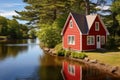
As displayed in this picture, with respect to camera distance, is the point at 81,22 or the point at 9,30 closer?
the point at 81,22

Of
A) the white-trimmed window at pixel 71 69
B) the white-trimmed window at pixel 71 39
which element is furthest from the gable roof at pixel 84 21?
the white-trimmed window at pixel 71 69

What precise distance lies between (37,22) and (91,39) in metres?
31.2

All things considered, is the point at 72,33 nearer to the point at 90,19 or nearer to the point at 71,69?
the point at 90,19

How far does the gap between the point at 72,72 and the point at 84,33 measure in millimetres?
14188

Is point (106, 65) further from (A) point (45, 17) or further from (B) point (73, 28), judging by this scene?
(A) point (45, 17)

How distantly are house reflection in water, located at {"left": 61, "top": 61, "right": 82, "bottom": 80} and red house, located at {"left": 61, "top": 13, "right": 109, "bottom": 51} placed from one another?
32.4ft

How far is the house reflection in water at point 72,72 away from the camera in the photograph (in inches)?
863

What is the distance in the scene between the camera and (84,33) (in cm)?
3759

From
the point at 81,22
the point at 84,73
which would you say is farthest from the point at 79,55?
the point at 84,73

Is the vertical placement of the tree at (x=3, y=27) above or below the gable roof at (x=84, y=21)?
above

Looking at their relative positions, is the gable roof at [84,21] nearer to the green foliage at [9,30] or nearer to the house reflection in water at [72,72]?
the house reflection in water at [72,72]

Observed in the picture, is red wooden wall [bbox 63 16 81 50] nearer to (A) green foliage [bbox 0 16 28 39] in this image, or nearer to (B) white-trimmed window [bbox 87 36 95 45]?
(B) white-trimmed window [bbox 87 36 95 45]

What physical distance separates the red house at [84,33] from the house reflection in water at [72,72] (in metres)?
9.87

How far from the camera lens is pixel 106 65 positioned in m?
26.1
